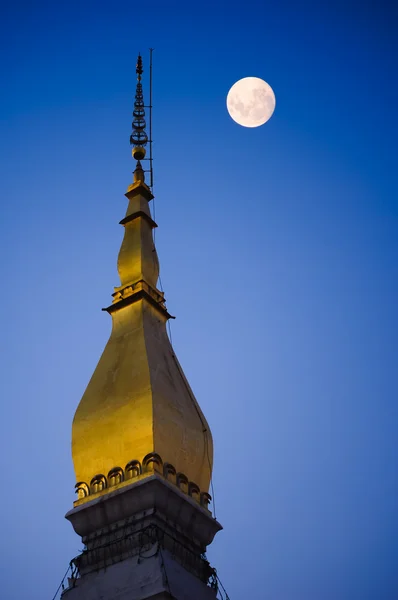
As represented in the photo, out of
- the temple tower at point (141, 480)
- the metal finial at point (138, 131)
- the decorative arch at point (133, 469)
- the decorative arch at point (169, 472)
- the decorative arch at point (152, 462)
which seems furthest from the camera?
the metal finial at point (138, 131)

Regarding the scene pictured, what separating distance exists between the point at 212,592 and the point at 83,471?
4.95 metres

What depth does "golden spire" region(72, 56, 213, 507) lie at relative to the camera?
30297mm

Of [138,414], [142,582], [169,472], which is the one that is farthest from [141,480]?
[142,582]

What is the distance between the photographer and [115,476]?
30141 mm

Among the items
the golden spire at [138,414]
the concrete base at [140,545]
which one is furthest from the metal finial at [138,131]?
the concrete base at [140,545]

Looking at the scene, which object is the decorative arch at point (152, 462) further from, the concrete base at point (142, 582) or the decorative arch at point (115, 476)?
the concrete base at point (142, 582)

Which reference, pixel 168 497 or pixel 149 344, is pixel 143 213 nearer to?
pixel 149 344

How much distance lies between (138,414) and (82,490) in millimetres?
2647

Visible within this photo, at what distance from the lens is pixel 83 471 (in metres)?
31.0

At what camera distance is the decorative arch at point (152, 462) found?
97.3 ft

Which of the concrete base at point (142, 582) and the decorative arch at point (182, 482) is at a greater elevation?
the decorative arch at point (182, 482)

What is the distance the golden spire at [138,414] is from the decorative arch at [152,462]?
27 mm

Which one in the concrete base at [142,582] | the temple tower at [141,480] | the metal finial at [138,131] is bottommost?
the concrete base at [142,582]

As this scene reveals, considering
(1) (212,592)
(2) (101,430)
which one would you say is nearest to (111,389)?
(2) (101,430)
